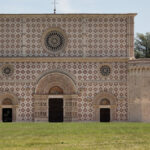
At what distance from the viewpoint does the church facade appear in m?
35.3

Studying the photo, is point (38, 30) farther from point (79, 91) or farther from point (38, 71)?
point (79, 91)

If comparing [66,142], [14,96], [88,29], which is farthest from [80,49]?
[66,142]

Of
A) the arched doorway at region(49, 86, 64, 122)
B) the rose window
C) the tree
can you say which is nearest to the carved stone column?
the arched doorway at region(49, 86, 64, 122)

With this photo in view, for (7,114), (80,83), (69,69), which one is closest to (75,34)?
(69,69)

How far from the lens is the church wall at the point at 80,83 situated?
116ft

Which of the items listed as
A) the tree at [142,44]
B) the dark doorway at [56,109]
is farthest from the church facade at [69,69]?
the tree at [142,44]

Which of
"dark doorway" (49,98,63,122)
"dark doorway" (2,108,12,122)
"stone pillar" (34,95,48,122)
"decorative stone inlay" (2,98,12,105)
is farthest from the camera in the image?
"dark doorway" (49,98,63,122)

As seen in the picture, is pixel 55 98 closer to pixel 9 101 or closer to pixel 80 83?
pixel 80 83

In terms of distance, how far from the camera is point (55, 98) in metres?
36.0

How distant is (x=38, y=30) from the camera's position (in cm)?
3631

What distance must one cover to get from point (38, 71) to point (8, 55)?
2.83m

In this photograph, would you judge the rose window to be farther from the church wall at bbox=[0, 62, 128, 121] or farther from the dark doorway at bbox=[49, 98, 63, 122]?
the dark doorway at bbox=[49, 98, 63, 122]

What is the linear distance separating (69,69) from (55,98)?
A: 265 centimetres

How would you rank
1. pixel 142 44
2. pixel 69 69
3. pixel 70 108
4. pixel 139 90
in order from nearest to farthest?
1. pixel 139 90
2. pixel 70 108
3. pixel 69 69
4. pixel 142 44
